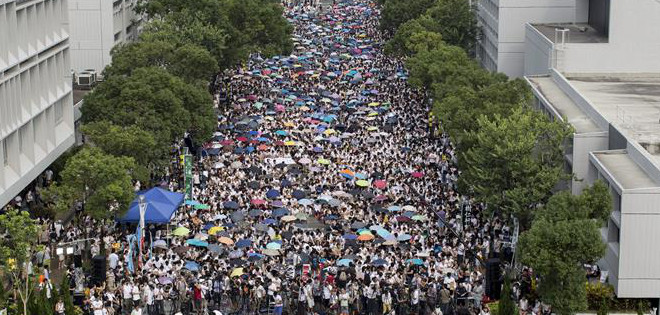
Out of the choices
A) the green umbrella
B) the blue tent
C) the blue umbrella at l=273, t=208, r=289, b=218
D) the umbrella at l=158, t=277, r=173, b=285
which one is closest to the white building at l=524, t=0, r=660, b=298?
the green umbrella

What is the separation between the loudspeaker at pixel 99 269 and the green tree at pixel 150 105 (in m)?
18.4

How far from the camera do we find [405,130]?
95188 millimetres

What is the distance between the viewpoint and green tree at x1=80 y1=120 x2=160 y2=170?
233 ft

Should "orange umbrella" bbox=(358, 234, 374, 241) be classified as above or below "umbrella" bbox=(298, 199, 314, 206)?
below

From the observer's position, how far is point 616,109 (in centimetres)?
7225

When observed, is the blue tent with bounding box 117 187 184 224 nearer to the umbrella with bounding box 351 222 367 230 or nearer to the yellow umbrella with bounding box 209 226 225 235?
the yellow umbrella with bounding box 209 226 225 235

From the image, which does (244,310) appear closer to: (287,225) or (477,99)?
(287,225)

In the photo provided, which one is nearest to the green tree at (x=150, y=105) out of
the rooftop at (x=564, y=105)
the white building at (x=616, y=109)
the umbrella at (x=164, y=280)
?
the umbrella at (x=164, y=280)

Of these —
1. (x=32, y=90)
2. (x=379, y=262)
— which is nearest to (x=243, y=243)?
(x=379, y=262)

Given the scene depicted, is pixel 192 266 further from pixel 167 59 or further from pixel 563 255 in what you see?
pixel 167 59

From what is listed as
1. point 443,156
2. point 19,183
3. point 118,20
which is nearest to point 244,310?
point 19,183

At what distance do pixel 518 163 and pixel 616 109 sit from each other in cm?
1254

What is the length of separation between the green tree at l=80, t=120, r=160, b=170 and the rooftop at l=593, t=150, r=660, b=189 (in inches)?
938

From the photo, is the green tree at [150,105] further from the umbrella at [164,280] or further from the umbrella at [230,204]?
the umbrella at [164,280]
